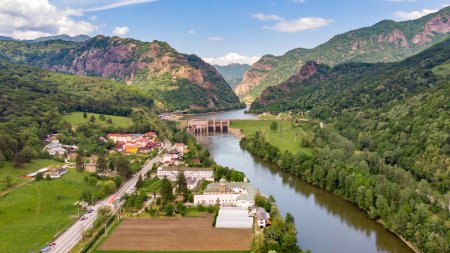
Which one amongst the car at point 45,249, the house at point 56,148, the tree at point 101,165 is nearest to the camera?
the car at point 45,249

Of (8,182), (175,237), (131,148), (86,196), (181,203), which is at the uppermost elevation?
(131,148)

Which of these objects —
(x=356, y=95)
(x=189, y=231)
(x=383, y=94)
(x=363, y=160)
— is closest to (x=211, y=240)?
(x=189, y=231)

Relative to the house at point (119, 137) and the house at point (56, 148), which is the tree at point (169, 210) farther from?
the house at point (119, 137)

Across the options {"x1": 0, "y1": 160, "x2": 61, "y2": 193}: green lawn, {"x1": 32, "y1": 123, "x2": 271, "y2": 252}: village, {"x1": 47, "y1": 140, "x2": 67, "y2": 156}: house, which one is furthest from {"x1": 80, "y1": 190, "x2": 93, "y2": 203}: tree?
{"x1": 47, "y1": 140, "x2": 67, "y2": 156}: house

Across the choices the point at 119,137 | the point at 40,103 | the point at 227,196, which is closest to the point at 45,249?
the point at 227,196

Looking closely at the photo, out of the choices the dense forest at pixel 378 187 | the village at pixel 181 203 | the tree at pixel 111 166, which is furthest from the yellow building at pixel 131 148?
the dense forest at pixel 378 187

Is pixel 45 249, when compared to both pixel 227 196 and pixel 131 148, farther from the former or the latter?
pixel 131 148
